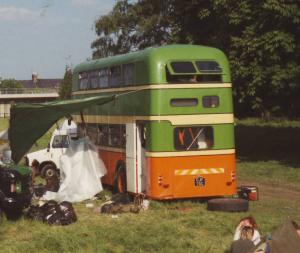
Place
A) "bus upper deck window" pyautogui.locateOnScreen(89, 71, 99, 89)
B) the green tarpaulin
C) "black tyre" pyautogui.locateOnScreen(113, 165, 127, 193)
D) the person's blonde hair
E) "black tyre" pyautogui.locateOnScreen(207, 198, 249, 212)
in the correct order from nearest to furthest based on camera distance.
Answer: the person's blonde hair
"black tyre" pyautogui.locateOnScreen(207, 198, 249, 212)
the green tarpaulin
"black tyre" pyautogui.locateOnScreen(113, 165, 127, 193)
"bus upper deck window" pyautogui.locateOnScreen(89, 71, 99, 89)

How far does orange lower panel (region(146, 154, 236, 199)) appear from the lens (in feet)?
58.6

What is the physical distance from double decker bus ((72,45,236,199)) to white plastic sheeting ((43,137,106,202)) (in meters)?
1.53

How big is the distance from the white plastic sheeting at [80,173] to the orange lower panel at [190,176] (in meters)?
2.62

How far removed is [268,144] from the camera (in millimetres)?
41125

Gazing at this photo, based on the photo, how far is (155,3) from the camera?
158 ft

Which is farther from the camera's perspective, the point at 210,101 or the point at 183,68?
the point at 210,101

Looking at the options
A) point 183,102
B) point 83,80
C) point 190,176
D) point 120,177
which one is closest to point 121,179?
point 120,177

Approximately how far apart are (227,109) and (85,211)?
15.6ft

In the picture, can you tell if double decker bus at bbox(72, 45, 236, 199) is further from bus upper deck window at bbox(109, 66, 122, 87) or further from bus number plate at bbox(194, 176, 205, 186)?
bus upper deck window at bbox(109, 66, 122, 87)

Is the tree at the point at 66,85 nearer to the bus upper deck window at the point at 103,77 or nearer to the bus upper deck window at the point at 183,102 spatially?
the bus upper deck window at the point at 103,77

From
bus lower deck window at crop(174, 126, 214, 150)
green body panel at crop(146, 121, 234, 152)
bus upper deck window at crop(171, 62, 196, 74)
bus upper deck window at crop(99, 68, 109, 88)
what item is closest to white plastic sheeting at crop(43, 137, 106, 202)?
bus upper deck window at crop(99, 68, 109, 88)

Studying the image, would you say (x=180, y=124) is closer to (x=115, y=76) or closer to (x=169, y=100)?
(x=169, y=100)

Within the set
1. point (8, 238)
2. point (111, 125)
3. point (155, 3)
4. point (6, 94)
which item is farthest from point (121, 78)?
point (6, 94)

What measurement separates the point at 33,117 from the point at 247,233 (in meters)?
10.4
